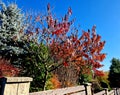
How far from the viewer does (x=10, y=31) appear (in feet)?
57.3

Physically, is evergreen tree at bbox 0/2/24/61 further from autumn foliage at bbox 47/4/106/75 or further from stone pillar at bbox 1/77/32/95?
stone pillar at bbox 1/77/32/95

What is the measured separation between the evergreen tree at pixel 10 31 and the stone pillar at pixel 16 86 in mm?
12142

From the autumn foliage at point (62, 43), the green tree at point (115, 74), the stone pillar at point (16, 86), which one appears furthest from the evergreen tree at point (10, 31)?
the green tree at point (115, 74)

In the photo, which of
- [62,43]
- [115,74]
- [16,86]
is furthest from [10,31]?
[115,74]

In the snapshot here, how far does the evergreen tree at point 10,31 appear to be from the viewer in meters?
16.4

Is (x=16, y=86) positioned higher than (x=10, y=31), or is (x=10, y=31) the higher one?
(x=10, y=31)

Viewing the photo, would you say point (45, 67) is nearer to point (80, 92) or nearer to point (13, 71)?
point (13, 71)

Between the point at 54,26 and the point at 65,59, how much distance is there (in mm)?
2148

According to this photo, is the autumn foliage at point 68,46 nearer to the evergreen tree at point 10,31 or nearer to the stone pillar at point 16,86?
the evergreen tree at point 10,31

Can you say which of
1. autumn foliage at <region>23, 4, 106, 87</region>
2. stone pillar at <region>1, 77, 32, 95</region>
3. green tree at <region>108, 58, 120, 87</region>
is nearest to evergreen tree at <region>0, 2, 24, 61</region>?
autumn foliage at <region>23, 4, 106, 87</region>

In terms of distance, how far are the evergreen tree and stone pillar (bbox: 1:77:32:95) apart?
1214cm

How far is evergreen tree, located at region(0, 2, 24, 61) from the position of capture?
1639 cm

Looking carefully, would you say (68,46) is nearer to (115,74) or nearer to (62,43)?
(62,43)

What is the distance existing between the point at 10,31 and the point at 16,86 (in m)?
14.7
